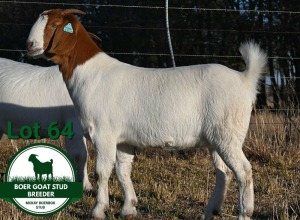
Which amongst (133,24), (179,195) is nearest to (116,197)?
(179,195)

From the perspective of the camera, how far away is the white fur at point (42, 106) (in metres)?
6.72

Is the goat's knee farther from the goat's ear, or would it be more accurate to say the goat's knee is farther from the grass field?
the goat's ear

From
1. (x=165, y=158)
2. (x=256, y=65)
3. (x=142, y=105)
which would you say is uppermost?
(x=256, y=65)

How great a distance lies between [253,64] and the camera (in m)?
5.12

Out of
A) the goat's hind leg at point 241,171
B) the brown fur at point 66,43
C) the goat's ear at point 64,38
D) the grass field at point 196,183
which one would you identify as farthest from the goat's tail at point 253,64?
the goat's ear at point 64,38

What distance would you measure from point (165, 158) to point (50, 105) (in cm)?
254

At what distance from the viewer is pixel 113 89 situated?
524 centimetres

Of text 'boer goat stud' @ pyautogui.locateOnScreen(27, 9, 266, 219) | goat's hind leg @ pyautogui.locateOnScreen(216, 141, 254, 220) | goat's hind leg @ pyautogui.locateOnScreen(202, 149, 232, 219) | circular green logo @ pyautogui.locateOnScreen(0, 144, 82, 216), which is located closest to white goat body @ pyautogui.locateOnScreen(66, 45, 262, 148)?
text 'boer goat stud' @ pyautogui.locateOnScreen(27, 9, 266, 219)

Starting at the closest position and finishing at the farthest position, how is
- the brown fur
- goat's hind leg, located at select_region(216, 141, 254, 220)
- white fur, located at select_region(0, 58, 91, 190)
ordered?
1. goat's hind leg, located at select_region(216, 141, 254, 220)
2. the brown fur
3. white fur, located at select_region(0, 58, 91, 190)

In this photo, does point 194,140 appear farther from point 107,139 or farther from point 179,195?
point 179,195

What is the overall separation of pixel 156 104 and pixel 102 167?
0.75 m

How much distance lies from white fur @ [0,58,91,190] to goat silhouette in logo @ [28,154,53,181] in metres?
2.57

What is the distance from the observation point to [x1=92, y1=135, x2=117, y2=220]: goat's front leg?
16.7ft

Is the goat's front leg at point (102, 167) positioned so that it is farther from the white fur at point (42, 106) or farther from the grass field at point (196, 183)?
the white fur at point (42, 106)
